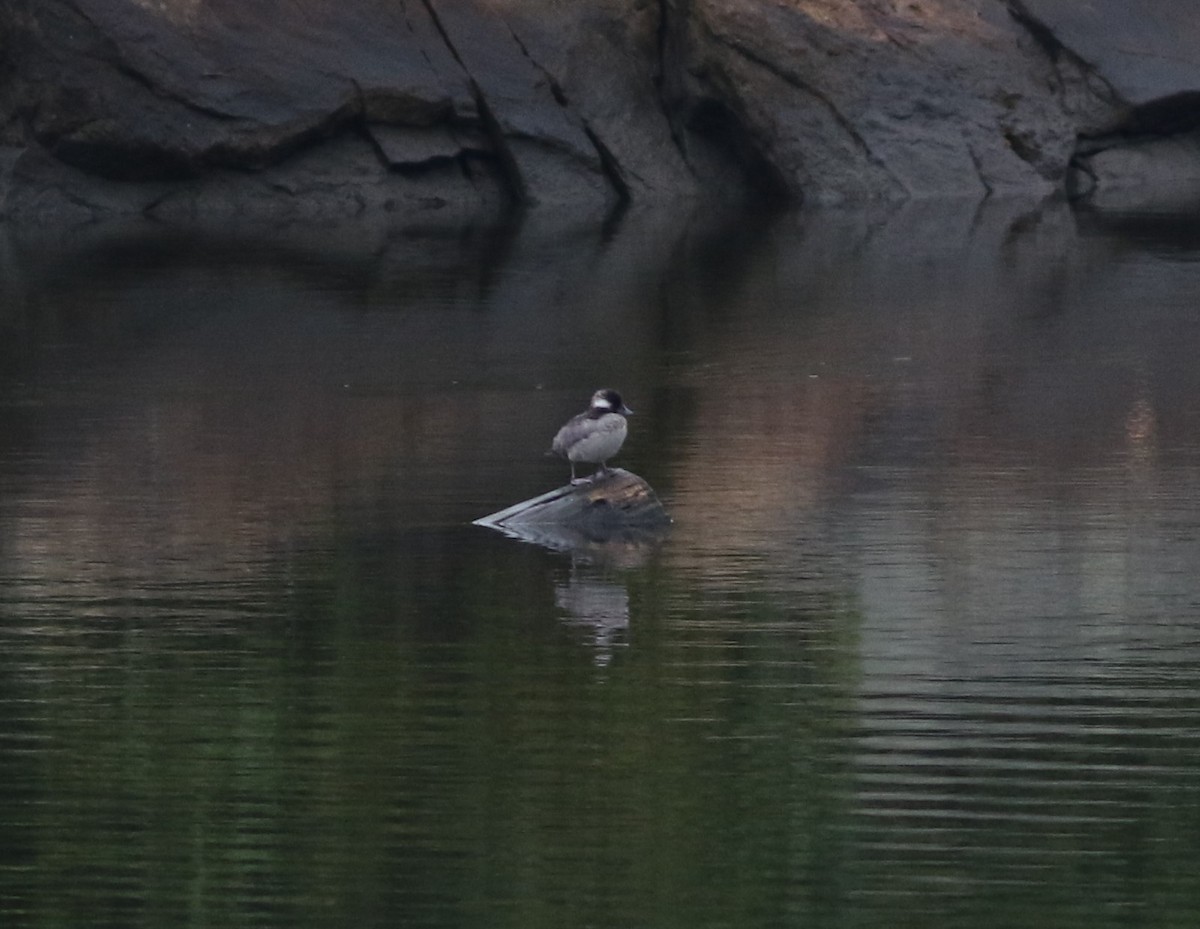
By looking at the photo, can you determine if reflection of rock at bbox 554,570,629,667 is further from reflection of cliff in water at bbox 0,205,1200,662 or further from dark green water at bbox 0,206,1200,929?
reflection of cliff in water at bbox 0,205,1200,662

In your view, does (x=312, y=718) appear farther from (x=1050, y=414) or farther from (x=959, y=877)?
(x=1050, y=414)

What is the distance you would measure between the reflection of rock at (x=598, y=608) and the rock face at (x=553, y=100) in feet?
70.6

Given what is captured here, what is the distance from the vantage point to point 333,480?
49.6 feet

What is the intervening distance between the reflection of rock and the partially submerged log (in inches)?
28.9

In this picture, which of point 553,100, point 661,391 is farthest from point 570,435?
point 553,100

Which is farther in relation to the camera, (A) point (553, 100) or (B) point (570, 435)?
(A) point (553, 100)

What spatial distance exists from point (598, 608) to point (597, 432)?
1650 millimetres

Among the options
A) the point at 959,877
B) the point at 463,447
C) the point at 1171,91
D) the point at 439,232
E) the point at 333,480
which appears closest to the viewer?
the point at 959,877

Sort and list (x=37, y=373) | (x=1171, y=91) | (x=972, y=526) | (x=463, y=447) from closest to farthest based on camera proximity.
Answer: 1. (x=972, y=526)
2. (x=463, y=447)
3. (x=37, y=373)
4. (x=1171, y=91)

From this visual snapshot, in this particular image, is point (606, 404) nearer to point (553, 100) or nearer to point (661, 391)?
point (661, 391)

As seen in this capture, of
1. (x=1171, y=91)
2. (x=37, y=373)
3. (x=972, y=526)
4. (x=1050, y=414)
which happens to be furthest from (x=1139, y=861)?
(x=1171, y=91)

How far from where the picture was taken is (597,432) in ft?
44.2

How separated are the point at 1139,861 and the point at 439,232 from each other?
23350 millimetres

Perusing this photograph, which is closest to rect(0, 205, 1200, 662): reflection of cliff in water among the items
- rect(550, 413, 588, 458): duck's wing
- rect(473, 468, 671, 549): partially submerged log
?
rect(473, 468, 671, 549): partially submerged log
